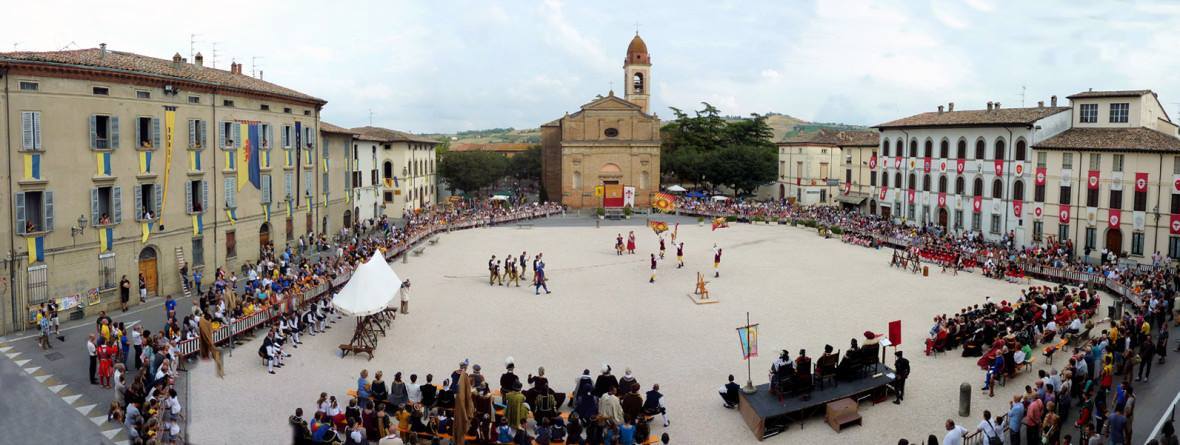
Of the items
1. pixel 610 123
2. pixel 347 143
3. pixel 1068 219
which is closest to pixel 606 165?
pixel 610 123

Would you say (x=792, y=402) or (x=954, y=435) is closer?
(x=954, y=435)

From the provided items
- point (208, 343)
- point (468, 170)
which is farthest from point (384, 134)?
point (208, 343)

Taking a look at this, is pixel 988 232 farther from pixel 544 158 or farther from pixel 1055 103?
pixel 544 158

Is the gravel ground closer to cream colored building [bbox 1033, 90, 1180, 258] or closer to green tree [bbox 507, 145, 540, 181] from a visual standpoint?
cream colored building [bbox 1033, 90, 1180, 258]

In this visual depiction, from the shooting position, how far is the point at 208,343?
755 inches

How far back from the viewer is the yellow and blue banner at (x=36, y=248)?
23156mm

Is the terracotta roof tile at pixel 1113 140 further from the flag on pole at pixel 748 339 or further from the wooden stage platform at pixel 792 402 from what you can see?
the flag on pole at pixel 748 339

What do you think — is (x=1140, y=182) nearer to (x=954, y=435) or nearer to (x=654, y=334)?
(x=654, y=334)

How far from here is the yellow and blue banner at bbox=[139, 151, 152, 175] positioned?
27.2 m

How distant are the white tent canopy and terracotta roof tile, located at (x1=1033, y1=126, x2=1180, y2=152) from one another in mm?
32631

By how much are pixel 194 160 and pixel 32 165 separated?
22.5 feet

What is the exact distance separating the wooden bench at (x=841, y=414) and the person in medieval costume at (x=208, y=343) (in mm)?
13602

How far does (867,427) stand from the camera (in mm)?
15594

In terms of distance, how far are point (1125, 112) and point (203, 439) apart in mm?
40974
